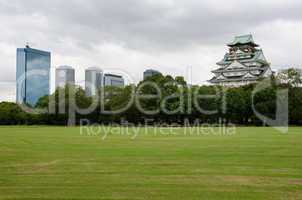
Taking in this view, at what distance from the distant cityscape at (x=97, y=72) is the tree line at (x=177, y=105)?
411 cm

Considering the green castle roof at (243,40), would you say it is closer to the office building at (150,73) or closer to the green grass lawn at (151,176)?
the office building at (150,73)

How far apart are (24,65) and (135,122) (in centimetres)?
2431

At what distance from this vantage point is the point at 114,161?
51.3ft

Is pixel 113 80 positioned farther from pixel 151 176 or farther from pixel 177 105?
pixel 151 176

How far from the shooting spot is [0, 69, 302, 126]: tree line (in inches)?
2773

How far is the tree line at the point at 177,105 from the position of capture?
7044 cm

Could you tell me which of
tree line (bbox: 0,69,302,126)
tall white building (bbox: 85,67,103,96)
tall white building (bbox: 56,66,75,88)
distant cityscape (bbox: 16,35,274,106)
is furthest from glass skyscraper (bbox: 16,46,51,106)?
tall white building (bbox: 85,67,103,96)

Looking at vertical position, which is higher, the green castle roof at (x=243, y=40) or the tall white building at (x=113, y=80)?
the green castle roof at (x=243, y=40)

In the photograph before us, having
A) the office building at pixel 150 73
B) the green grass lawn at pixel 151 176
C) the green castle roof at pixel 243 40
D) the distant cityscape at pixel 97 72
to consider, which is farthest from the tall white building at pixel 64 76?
the green grass lawn at pixel 151 176

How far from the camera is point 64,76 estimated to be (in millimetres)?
86938

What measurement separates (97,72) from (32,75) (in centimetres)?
1320

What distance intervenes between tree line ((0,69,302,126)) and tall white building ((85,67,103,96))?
8.55ft

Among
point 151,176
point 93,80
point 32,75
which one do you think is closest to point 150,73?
point 93,80

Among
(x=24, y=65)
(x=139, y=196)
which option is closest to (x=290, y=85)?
(x=24, y=65)
